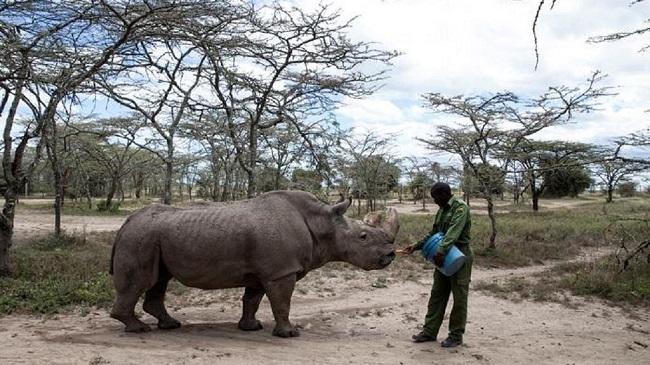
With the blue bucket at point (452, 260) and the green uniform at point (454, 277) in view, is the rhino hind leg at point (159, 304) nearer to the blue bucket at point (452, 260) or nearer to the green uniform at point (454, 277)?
the green uniform at point (454, 277)

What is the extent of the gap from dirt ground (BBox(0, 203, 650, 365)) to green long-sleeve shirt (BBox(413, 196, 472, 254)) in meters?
1.19

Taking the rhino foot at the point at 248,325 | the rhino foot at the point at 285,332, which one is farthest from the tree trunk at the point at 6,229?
the rhino foot at the point at 285,332

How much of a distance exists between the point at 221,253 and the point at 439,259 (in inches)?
95.0

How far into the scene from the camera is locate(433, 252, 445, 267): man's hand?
638 centimetres

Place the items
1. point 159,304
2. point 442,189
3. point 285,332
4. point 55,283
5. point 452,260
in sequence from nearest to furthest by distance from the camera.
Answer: point 452,260
point 285,332
point 442,189
point 159,304
point 55,283

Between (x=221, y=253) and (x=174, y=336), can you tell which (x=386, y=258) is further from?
(x=174, y=336)

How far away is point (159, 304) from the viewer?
689cm

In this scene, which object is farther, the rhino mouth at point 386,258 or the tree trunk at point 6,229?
the tree trunk at point 6,229

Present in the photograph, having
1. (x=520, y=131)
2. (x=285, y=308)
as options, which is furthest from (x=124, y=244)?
(x=520, y=131)

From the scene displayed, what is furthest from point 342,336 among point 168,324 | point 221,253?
point 168,324

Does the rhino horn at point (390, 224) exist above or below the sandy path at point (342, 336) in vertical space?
above

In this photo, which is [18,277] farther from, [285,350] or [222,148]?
[222,148]

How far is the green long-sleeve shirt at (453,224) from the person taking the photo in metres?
6.39

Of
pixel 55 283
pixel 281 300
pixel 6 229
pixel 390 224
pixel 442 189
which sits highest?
pixel 442 189
